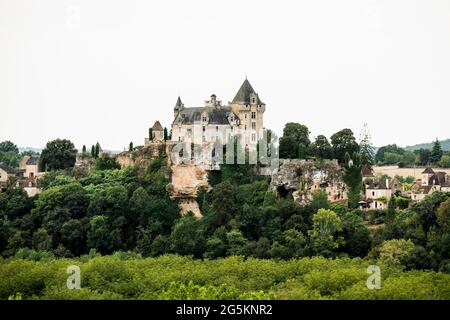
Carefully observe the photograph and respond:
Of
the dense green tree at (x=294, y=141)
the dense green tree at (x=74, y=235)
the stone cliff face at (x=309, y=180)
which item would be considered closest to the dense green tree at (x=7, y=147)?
the dense green tree at (x=74, y=235)

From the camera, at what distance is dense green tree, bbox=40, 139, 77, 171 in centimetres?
6450

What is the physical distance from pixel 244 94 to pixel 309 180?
7.94 metres

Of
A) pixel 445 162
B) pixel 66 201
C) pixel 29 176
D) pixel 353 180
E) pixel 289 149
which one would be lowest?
pixel 66 201

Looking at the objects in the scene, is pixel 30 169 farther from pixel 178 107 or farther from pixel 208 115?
pixel 208 115

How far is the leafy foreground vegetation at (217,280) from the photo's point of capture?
37250 millimetres

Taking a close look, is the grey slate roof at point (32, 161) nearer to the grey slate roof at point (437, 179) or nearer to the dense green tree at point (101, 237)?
the dense green tree at point (101, 237)

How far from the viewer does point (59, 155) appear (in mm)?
64562

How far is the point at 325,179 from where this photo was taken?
53.7 m

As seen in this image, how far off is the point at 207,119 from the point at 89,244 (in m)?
10.8

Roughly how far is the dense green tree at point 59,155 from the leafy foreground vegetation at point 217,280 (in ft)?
56.6

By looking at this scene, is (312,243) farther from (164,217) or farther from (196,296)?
(196,296)

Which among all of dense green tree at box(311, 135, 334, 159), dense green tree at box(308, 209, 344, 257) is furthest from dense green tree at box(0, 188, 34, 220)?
dense green tree at box(308, 209, 344, 257)

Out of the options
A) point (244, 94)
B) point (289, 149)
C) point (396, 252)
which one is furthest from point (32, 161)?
point (396, 252)
